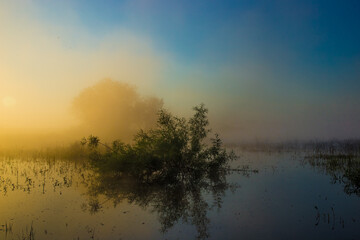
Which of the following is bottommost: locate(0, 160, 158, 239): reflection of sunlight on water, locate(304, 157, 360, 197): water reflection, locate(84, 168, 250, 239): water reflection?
locate(0, 160, 158, 239): reflection of sunlight on water

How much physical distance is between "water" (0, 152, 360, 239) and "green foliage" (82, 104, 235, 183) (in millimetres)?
1178

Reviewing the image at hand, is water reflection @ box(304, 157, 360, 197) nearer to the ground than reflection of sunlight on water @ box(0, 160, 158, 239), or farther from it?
farther from it

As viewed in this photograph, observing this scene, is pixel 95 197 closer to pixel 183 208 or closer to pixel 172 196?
pixel 172 196

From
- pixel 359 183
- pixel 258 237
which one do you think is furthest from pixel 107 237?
pixel 359 183

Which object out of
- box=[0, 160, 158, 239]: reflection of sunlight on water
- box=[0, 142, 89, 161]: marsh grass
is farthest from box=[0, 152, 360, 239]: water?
box=[0, 142, 89, 161]: marsh grass

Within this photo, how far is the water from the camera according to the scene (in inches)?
329

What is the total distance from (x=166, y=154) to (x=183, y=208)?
6933mm

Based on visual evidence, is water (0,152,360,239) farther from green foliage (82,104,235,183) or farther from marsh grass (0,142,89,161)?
marsh grass (0,142,89,161)

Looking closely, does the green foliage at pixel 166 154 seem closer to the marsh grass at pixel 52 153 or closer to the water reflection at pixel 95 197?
the water reflection at pixel 95 197

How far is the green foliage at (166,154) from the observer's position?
57.5 ft

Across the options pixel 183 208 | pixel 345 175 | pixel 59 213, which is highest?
pixel 345 175

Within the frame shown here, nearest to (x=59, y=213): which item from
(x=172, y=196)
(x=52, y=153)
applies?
(x=172, y=196)

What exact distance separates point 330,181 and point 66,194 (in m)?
13.3

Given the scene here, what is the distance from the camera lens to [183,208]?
11.0 meters
